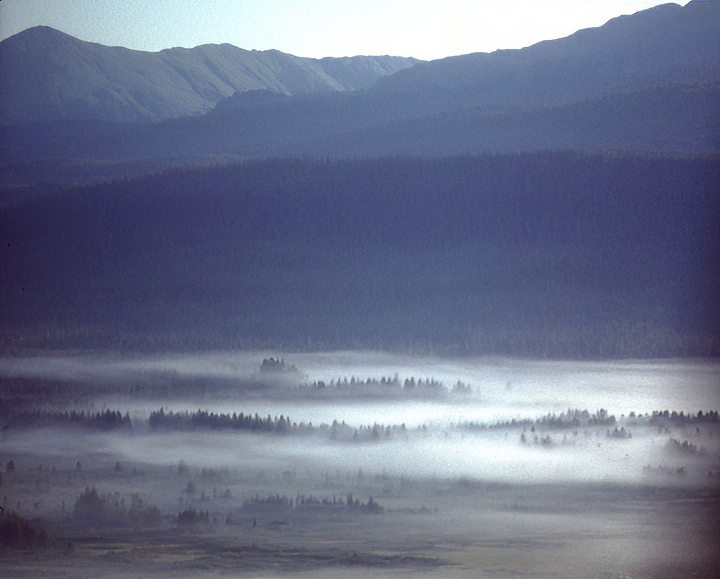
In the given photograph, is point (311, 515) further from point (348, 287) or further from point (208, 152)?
point (208, 152)

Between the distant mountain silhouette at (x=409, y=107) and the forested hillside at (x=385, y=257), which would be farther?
the distant mountain silhouette at (x=409, y=107)

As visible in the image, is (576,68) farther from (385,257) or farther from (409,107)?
(385,257)

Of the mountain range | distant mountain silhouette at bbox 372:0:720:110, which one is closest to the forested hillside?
the mountain range

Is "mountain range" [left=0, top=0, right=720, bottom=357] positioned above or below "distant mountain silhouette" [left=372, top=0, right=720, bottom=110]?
below

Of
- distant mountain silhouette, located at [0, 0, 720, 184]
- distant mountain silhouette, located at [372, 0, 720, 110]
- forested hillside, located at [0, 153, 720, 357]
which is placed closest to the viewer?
forested hillside, located at [0, 153, 720, 357]

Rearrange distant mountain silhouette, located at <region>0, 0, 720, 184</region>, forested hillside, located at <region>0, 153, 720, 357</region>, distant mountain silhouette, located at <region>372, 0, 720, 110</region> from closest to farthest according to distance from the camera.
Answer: forested hillside, located at <region>0, 153, 720, 357</region> → distant mountain silhouette, located at <region>0, 0, 720, 184</region> → distant mountain silhouette, located at <region>372, 0, 720, 110</region>

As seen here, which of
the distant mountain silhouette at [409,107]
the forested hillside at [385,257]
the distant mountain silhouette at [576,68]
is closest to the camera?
the forested hillside at [385,257]

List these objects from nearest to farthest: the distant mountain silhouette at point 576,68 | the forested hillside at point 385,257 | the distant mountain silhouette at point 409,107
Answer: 1. the forested hillside at point 385,257
2. the distant mountain silhouette at point 409,107
3. the distant mountain silhouette at point 576,68

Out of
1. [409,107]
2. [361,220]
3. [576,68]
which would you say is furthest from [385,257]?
[576,68]

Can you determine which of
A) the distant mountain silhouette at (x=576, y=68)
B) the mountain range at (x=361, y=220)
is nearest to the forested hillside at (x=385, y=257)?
the mountain range at (x=361, y=220)

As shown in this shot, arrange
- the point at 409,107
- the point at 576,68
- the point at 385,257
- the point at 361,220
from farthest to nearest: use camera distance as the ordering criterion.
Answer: the point at 576,68 → the point at 409,107 → the point at 361,220 → the point at 385,257

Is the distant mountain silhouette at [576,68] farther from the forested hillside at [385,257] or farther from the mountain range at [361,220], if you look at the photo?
the forested hillside at [385,257]

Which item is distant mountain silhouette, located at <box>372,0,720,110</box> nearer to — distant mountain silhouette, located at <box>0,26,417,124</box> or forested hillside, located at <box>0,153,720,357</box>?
distant mountain silhouette, located at <box>0,26,417,124</box>
